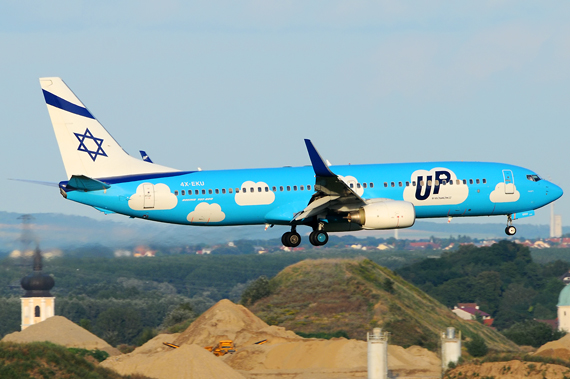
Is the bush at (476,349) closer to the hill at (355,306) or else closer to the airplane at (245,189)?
the hill at (355,306)

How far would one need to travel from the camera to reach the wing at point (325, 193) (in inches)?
1815

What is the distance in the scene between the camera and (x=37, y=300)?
501 ft

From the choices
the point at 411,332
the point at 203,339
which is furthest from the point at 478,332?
the point at 203,339

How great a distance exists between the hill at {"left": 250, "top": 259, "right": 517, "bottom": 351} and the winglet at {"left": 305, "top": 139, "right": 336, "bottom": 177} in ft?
193

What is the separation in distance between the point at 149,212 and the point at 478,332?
2947 inches

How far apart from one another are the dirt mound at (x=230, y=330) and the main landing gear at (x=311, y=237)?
131ft

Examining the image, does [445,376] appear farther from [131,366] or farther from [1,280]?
[1,280]

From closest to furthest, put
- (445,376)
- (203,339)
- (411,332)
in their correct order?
(445,376) < (203,339) < (411,332)

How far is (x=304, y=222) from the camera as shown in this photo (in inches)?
1986

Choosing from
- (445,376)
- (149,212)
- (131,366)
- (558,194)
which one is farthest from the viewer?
(131,366)

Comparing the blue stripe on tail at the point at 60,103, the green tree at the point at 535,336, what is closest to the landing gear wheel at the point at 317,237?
the blue stripe on tail at the point at 60,103

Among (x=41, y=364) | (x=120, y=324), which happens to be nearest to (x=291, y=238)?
(x=41, y=364)

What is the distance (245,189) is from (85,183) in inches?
337

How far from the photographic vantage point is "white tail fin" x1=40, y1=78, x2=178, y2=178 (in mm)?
49312
